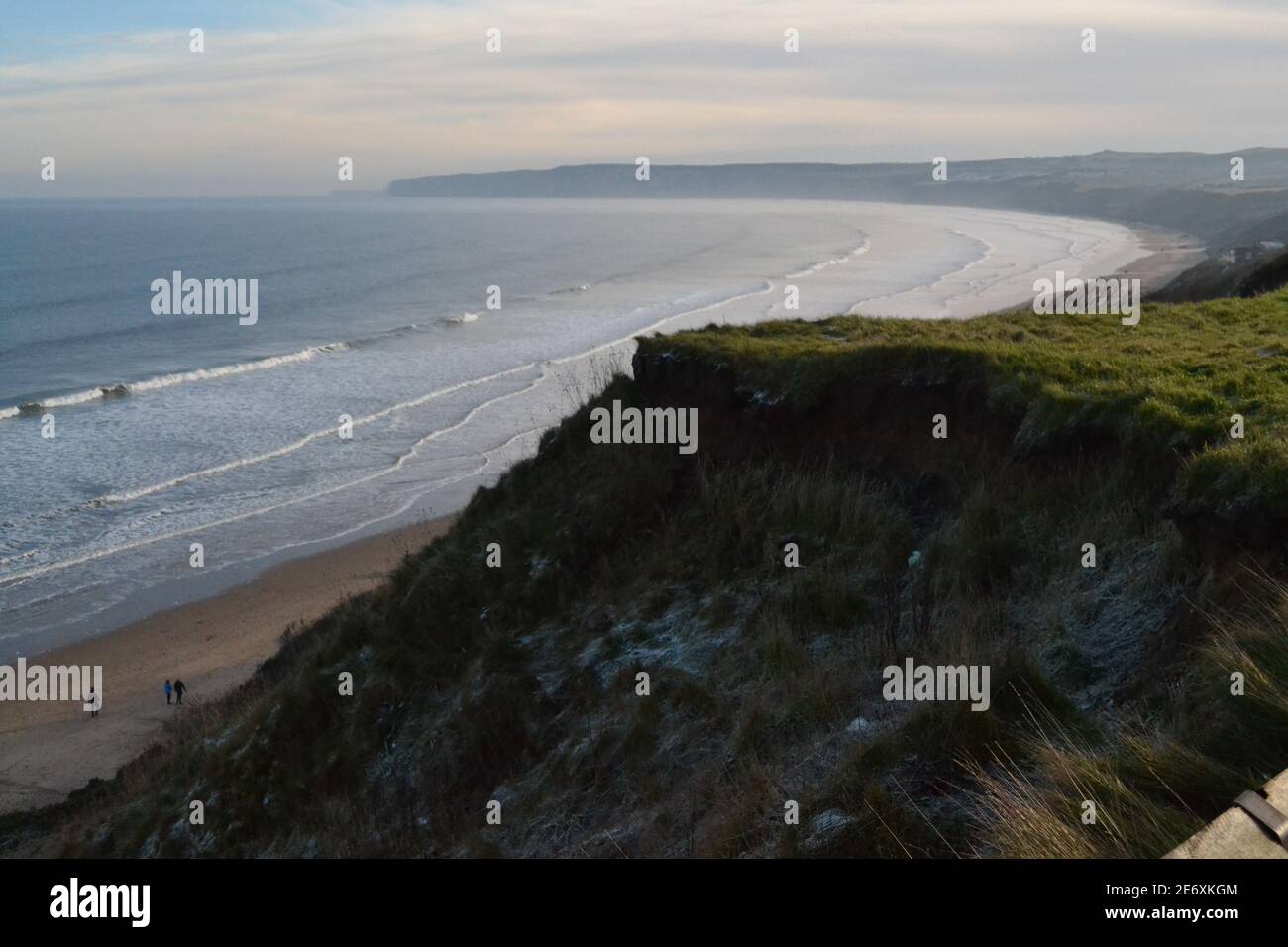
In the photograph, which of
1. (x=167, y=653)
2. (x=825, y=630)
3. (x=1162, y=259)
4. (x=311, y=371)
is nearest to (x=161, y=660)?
(x=167, y=653)

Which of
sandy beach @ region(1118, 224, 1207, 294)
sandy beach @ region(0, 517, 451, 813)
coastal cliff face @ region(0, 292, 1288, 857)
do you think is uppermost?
sandy beach @ region(1118, 224, 1207, 294)

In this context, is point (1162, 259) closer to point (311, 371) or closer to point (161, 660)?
point (311, 371)

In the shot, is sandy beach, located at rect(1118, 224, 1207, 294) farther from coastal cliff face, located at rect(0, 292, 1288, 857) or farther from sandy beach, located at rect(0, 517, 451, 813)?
coastal cliff face, located at rect(0, 292, 1288, 857)

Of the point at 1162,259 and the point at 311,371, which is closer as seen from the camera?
the point at 311,371

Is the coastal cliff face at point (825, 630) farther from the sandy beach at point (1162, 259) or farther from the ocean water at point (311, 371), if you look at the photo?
the sandy beach at point (1162, 259)

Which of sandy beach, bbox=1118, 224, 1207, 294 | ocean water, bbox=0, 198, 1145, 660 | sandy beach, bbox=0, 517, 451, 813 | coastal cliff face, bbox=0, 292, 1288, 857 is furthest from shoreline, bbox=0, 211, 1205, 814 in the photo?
sandy beach, bbox=1118, 224, 1207, 294

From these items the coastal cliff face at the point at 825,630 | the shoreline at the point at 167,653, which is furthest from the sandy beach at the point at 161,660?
the coastal cliff face at the point at 825,630
